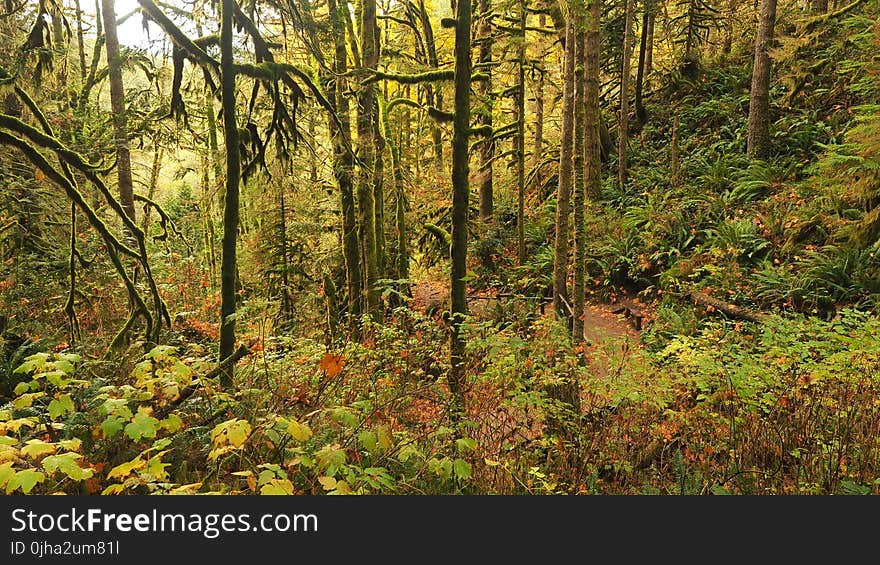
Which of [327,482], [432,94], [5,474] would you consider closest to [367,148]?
[327,482]

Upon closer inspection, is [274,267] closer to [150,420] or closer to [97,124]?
[97,124]

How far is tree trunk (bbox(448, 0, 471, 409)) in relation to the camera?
6.19 m

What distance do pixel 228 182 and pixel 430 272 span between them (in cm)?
1447

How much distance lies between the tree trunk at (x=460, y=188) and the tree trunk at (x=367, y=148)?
2122 millimetres

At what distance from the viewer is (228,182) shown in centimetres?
515

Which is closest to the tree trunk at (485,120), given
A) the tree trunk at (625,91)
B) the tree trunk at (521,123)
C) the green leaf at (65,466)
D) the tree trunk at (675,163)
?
the tree trunk at (521,123)

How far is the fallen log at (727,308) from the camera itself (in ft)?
32.2

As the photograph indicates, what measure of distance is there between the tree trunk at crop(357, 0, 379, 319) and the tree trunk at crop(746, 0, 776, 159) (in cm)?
1117

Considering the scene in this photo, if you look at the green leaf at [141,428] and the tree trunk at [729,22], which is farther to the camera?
the tree trunk at [729,22]

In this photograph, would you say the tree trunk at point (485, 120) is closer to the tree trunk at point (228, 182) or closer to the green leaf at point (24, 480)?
the tree trunk at point (228, 182)

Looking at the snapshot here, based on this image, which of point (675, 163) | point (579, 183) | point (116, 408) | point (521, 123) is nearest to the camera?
point (116, 408)

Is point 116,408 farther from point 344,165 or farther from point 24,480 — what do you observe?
point 344,165

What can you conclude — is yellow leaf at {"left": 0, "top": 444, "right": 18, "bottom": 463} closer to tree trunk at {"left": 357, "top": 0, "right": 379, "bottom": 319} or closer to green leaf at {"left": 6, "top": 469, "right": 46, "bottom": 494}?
green leaf at {"left": 6, "top": 469, "right": 46, "bottom": 494}

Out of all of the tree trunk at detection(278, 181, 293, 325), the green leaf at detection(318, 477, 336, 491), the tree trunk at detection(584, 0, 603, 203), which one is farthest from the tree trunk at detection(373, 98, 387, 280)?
the green leaf at detection(318, 477, 336, 491)
